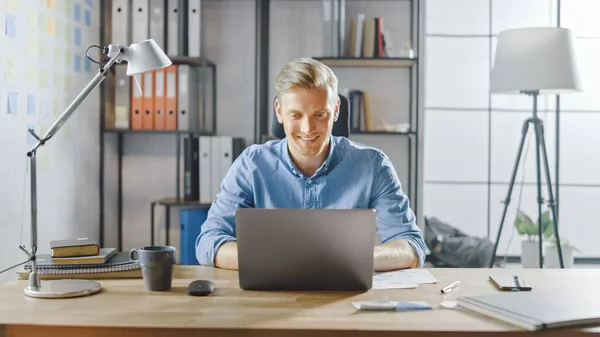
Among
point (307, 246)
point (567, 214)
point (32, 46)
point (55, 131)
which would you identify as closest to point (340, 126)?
point (307, 246)

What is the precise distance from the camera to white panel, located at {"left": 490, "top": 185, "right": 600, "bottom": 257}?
471cm

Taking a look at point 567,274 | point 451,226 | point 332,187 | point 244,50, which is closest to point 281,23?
point 244,50

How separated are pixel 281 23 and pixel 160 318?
3059 mm

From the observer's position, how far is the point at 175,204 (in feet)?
12.2

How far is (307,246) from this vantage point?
1.41 meters

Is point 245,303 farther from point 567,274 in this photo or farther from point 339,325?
point 567,274

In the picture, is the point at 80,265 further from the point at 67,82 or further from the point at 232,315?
the point at 67,82

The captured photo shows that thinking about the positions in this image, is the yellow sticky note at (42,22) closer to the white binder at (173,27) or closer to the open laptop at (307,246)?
the white binder at (173,27)

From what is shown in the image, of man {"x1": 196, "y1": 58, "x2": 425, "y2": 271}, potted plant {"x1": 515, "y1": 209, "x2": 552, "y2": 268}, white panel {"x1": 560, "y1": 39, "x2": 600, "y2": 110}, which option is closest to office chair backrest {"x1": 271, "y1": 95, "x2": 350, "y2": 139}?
man {"x1": 196, "y1": 58, "x2": 425, "y2": 271}

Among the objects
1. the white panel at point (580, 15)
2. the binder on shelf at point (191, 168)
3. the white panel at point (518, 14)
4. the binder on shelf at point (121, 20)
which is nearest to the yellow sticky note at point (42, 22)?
the binder on shelf at point (121, 20)

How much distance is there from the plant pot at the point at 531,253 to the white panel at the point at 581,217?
80 centimetres

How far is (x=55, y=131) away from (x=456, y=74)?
3.65 metres

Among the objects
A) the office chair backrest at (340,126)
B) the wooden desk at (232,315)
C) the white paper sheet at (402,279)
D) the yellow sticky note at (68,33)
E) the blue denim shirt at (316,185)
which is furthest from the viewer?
the yellow sticky note at (68,33)

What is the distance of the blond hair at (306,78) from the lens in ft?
6.08
